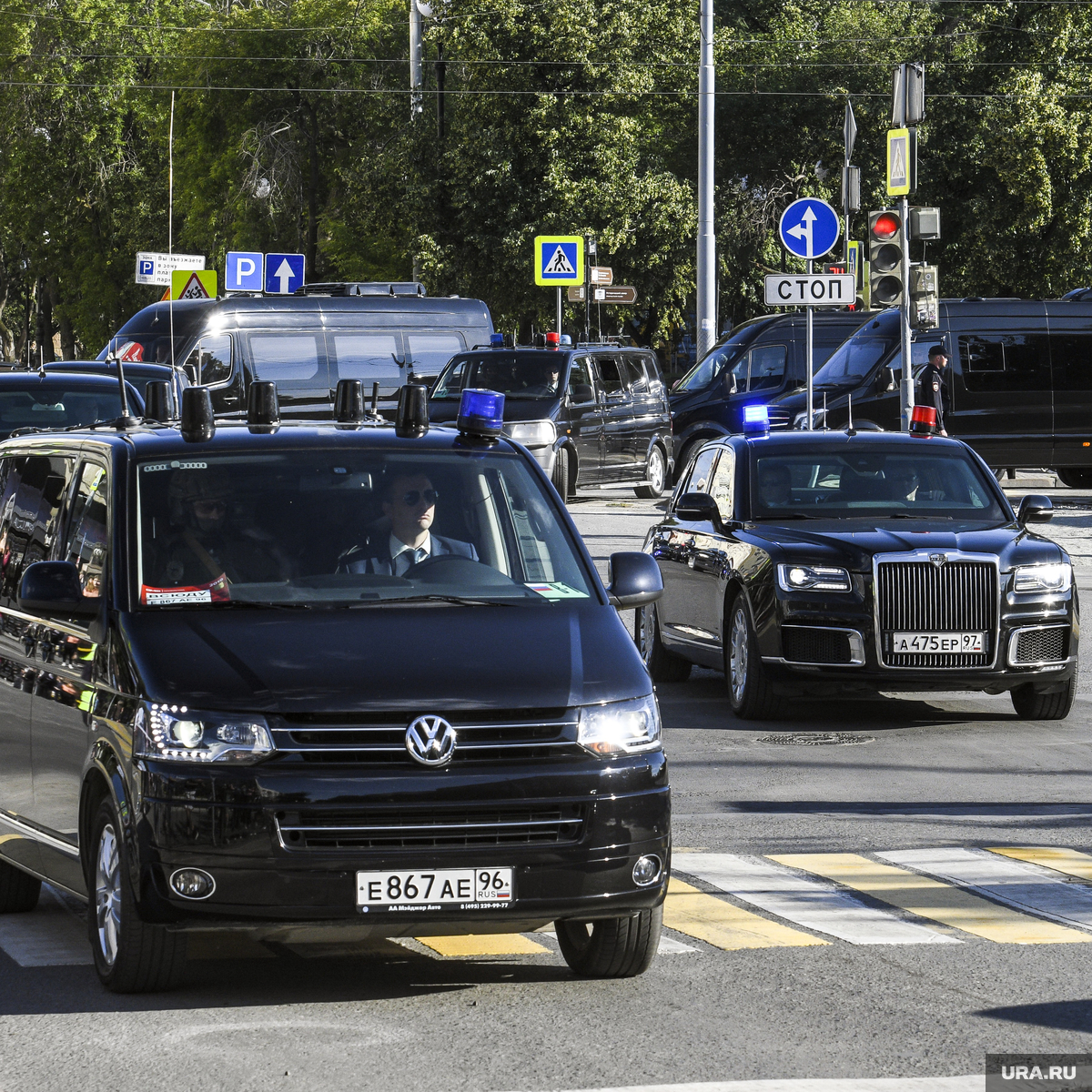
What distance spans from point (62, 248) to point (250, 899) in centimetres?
6854

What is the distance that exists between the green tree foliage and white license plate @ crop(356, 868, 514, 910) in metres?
40.1

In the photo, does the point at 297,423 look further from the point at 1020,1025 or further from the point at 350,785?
the point at 1020,1025

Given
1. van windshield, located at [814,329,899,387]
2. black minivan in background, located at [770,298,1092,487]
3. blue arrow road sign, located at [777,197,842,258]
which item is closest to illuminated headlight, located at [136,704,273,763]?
blue arrow road sign, located at [777,197,842,258]

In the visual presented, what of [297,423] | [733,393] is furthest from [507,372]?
[297,423]

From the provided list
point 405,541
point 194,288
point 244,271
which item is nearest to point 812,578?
point 405,541

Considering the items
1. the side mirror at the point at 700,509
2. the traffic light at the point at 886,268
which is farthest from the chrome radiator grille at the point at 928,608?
the traffic light at the point at 886,268

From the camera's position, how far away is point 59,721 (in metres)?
6.43

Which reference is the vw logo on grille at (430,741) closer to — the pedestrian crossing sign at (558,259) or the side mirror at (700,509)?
the side mirror at (700,509)

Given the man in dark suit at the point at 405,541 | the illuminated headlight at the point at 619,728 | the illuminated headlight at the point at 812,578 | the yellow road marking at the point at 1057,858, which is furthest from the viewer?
the illuminated headlight at the point at 812,578

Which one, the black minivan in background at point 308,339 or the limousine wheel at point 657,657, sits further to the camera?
the black minivan in background at point 308,339

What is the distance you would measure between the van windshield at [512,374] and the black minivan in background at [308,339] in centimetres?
171

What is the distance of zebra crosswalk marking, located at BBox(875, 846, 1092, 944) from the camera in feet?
23.5

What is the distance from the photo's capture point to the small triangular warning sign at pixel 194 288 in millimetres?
32097

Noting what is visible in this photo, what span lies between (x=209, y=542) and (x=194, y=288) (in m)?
26.5
